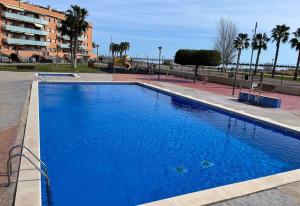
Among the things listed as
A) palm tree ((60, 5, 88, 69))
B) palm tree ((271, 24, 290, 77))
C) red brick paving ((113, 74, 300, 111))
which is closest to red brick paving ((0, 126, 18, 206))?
red brick paving ((113, 74, 300, 111))

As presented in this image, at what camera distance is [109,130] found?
12719mm

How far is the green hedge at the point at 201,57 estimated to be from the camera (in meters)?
32.6

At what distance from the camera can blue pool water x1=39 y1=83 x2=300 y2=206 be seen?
764 centimetres

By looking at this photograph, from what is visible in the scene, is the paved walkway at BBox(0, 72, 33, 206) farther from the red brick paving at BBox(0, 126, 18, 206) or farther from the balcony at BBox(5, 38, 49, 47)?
the balcony at BBox(5, 38, 49, 47)

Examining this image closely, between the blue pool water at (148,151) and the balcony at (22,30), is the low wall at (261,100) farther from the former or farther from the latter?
the balcony at (22,30)

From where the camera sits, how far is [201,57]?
32.9 metres

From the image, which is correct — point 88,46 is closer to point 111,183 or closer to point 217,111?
point 217,111

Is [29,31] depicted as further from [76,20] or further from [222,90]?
[222,90]

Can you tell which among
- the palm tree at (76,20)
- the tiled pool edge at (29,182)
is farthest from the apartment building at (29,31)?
the tiled pool edge at (29,182)

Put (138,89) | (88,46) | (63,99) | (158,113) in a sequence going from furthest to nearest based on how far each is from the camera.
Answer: (88,46), (138,89), (63,99), (158,113)

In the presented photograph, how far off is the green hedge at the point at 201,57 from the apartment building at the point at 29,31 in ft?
138

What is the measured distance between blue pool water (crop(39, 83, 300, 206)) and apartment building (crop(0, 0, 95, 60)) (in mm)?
56977

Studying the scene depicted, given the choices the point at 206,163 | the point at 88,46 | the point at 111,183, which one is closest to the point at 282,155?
the point at 206,163

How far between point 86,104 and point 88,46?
86045 mm
